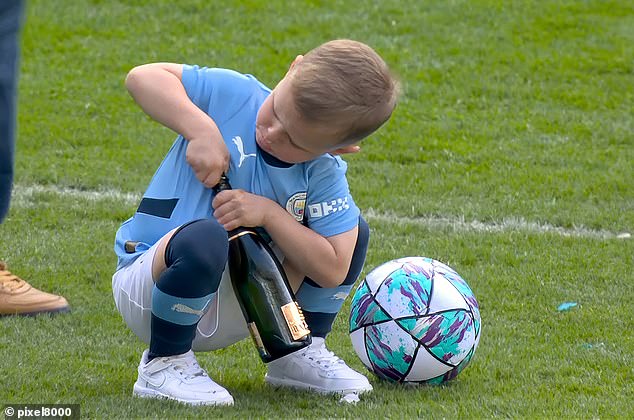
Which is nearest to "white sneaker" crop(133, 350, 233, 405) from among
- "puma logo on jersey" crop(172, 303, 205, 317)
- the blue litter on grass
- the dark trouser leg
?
"puma logo on jersey" crop(172, 303, 205, 317)

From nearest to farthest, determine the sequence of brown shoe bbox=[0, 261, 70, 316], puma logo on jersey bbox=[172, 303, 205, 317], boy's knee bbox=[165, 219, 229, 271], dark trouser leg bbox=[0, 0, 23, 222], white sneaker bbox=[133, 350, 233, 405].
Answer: dark trouser leg bbox=[0, 0, 23, 222] → boy's knee bbox=[165, 219, 229, 271] → puma logo on jersey bbox=[172, 303, 205, 317] → white sneaker bbox=[133, 350, 233, 405] → brown shoe bbox=[0, 261, 70, 316]

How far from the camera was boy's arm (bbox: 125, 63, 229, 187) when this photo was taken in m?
3.65

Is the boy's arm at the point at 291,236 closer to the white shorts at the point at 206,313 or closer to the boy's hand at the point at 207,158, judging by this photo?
the boy's hand at the point at 207,158

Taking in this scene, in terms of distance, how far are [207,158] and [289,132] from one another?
287mm

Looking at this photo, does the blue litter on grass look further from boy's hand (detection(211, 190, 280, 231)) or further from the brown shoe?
the brown shoe

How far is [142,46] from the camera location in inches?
397

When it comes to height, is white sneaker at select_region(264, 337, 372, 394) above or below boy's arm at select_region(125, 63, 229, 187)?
below

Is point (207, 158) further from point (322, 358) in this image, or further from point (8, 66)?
point (8, 66)

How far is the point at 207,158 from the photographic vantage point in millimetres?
3635

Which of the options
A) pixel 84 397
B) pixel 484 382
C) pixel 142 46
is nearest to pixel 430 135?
pixel 142 46

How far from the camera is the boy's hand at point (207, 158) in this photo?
11.9 feet

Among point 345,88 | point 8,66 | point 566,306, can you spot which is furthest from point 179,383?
point 566,306

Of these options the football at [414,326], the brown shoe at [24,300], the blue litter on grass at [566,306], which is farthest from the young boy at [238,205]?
the blue litter on grass at [566,306]

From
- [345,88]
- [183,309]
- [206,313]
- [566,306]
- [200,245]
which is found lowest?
[566,306]
